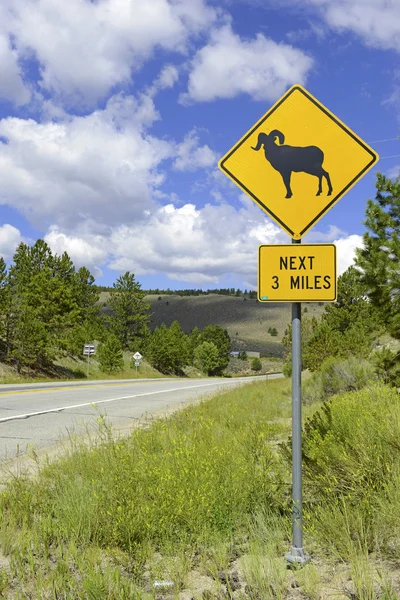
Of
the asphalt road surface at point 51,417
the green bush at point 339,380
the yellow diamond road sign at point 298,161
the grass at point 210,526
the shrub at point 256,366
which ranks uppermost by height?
the yellow diamond road sign at point 298,161

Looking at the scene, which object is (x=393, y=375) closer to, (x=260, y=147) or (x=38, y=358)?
(x=260, y=147)

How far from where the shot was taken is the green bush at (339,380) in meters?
13.6

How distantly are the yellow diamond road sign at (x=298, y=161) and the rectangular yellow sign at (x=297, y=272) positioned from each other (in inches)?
6.9

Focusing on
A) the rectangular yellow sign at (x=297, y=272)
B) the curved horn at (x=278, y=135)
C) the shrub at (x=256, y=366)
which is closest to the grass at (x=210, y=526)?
the rectangular yellow sign at (x=297, y=272)

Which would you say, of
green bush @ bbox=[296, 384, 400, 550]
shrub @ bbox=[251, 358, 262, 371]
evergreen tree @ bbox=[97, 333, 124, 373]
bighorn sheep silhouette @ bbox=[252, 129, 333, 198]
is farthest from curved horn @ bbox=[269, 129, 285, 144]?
shrub @ bbox=[251, 358, 262, 371]

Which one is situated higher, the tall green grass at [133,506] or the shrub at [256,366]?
the tall green grass at [133,506]

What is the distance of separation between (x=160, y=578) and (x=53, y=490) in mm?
1870

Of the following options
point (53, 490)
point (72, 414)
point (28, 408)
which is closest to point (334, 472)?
point (53, 490)

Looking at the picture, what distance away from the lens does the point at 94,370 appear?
51.9 m

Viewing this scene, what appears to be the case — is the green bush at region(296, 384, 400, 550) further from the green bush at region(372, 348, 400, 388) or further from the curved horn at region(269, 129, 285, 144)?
the green bush at region(372, 348, 400, 388)

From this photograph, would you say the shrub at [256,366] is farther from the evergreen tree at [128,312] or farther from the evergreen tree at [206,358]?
the evergreen tree at [128,312]

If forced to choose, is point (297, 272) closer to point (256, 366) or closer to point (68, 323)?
point (68, 323)

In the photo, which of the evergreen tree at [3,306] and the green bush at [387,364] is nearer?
the green bush at [387,364]

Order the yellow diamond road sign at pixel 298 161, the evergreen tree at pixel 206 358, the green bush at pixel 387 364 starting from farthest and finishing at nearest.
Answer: the evergreen tree at pixel 206 358, the green bush at pixel 387 364, the yellow diamond road sign at pixel 298 161
